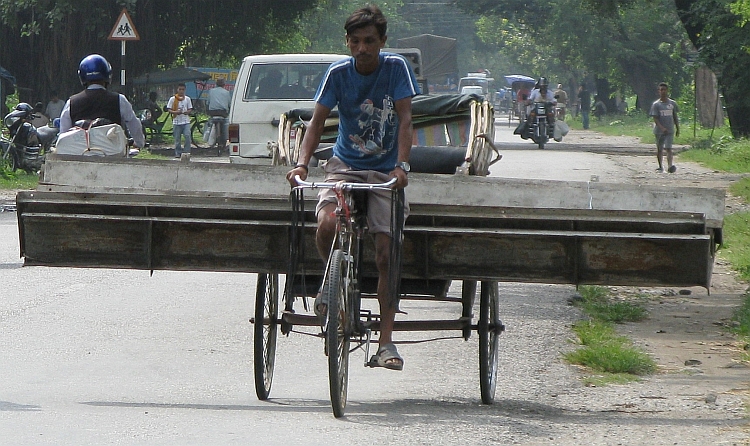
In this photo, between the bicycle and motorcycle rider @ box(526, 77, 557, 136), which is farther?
motorcycle rider @ box(526, 77, 557, 136)

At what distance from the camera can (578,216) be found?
6.40 meters

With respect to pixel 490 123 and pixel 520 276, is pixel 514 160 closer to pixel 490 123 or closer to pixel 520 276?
pixel 490 123

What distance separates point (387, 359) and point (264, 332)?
104cm

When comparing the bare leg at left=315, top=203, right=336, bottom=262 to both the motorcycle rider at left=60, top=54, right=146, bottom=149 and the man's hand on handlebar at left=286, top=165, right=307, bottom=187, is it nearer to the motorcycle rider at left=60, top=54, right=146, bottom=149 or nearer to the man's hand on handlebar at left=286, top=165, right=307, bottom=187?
the man's hand on handlebar at left=286, top=165, right=307, bottom=187

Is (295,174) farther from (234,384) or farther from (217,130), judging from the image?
(217,130)

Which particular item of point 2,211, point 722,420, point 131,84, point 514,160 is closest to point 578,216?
point 722,420

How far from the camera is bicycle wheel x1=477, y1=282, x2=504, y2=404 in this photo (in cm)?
658

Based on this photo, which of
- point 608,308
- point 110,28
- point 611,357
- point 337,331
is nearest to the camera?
point 337,331

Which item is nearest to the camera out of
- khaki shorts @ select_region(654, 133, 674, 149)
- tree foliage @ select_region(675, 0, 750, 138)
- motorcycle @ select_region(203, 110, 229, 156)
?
khaki shorts @ select_region(654, 133, 674, 149)

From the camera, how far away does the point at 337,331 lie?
19.0ft

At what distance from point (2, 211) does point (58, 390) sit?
11275mm

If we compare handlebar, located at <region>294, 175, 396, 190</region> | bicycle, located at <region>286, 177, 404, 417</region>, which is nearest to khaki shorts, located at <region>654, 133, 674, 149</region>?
bicycle, located at <region>286, 177, 404, 417</region>

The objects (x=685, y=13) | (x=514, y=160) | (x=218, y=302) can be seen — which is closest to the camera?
(x=218, y=302)

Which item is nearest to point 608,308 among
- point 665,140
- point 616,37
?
point 665,140
